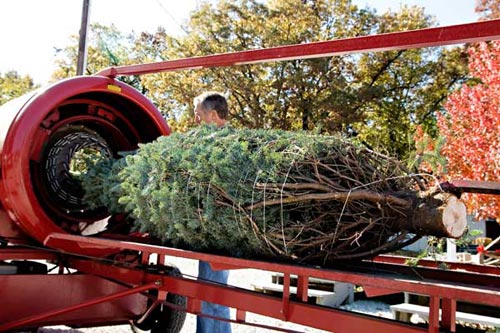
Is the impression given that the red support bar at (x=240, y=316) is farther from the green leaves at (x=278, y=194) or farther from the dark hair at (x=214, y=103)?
the dark hair at (x=214, y=103)

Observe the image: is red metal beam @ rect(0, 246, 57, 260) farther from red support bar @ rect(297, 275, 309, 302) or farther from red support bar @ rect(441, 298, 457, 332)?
red support bar @ rect(441, 298, 457, 332)

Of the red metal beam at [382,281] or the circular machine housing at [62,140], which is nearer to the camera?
the red metal beam at [382,281]

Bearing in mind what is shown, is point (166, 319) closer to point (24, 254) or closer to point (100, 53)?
point (24, 254)

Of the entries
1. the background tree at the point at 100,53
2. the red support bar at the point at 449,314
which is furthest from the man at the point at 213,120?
the background tree at the point at 100,53

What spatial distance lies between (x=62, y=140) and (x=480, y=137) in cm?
599

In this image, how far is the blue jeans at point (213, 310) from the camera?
4.14 metres

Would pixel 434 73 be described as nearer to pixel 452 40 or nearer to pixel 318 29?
pixel 318 29

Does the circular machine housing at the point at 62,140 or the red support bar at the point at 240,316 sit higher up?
the circular machine housing at the point at 62,140

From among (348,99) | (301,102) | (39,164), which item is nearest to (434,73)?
(348,99)

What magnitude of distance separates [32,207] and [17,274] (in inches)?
18.9

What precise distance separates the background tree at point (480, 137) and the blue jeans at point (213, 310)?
14.2 feet

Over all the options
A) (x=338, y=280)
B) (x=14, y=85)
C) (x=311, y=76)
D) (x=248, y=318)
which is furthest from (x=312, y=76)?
(x=14, y=85)

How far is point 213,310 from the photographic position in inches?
165

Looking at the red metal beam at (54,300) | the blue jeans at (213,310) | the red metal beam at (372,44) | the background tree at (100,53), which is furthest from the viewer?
the background tree at (100,53)
